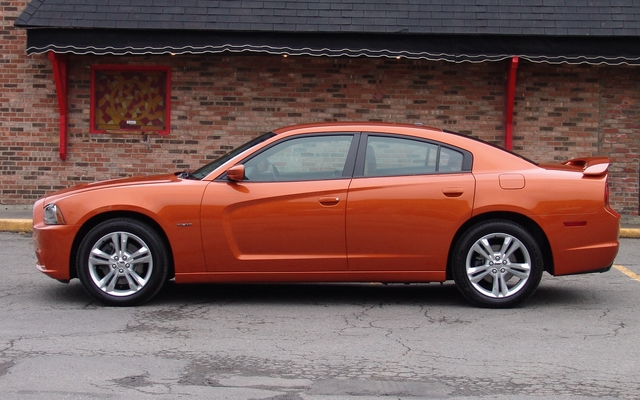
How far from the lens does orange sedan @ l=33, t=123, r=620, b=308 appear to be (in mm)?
7000

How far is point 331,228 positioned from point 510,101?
7.28m

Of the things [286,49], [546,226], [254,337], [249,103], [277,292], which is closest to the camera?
[254,337]

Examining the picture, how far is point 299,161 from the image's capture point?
281 inches

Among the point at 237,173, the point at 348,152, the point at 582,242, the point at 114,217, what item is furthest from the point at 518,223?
the point at 114,217

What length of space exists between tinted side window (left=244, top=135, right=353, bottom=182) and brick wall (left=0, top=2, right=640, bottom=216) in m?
6.68

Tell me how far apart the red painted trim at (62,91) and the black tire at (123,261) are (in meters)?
7.00

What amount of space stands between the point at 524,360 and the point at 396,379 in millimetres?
976

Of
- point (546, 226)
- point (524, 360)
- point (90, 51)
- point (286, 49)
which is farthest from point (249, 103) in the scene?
point (524, 360)

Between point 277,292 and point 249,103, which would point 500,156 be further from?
point 249,103

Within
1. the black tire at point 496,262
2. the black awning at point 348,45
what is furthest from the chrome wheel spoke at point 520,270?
the black awning at point 348,45

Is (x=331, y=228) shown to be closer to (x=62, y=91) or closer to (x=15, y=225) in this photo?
(x=15, y=225)

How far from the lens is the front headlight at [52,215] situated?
7082 mm

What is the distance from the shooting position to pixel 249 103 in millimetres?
A: 13930

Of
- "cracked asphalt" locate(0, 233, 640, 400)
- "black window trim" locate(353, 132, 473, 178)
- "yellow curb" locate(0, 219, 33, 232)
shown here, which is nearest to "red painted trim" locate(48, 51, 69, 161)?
"yellow curb" locate(0, 219, 33, 232)
